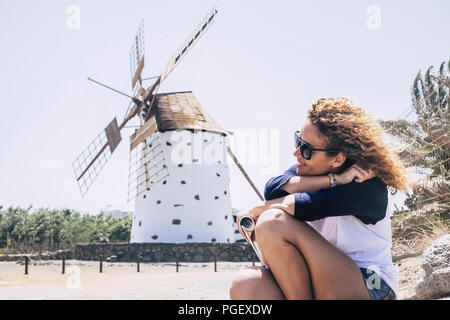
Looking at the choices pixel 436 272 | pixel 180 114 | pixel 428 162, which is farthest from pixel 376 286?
pixel 180 114

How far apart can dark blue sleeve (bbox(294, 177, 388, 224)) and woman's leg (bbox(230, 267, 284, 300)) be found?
0.82 ft

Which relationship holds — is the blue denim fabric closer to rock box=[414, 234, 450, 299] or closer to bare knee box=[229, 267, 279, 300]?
bare knee box=[229, 267, 279, 300]

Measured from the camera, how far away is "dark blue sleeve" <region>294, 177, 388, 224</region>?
1621mm

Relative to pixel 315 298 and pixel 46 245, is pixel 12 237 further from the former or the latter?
pixel 315 298

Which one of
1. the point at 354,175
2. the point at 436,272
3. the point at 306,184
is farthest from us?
the point at 436,272

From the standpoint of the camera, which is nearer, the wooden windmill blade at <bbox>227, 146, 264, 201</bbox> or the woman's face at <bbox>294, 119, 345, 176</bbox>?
the woman's face at <bbox>294, 119, 345, 176</bbox>

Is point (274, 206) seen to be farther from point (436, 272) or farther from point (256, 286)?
point (436, 272)

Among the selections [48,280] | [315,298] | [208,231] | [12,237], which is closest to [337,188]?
[315,298]

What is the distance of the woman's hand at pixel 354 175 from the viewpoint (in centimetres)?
169

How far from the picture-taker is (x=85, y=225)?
2386cm

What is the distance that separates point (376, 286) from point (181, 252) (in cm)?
1504

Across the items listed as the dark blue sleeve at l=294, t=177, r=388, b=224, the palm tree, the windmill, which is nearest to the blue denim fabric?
the dark blue sleeve at l=294, t=177, r=388, b=224

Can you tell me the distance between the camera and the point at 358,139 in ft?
5.75
